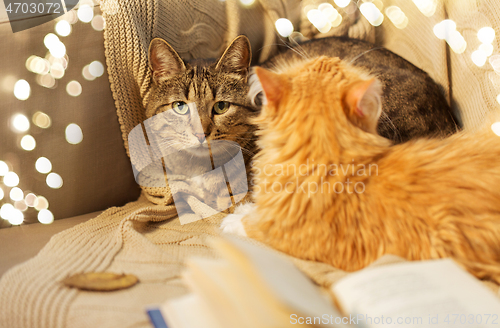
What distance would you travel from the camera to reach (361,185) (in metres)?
0.74

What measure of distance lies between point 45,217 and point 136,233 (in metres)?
0.35

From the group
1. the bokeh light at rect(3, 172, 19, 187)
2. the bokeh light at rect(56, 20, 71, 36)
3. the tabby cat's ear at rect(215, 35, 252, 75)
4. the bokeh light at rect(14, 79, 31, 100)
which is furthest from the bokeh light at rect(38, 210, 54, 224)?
the tabby cat's ear at rect(215, 35, 252, 75)

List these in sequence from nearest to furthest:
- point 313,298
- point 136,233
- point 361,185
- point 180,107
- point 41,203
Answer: point 313,298 → point 361,185 → point 136,233 → point 41,203 → point 180,107

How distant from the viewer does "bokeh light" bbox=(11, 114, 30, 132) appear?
3.05ft

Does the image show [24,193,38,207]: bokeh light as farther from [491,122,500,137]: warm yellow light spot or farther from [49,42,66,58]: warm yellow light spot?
[491,122,500,137]: warm yellow light spot

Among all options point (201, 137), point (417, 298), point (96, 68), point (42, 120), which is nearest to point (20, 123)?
point (42, 120)

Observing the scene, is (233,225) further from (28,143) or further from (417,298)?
(28,143)

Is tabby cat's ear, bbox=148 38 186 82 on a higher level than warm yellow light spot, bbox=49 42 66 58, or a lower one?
lower

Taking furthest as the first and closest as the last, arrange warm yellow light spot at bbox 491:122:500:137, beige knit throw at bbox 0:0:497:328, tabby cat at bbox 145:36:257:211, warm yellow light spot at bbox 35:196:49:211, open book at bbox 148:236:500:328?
tabby cat at bbox 145:36:257:211 → warm yellow light spot at bbox 35:196:49:211 → warm yellow light spot at bbox 491:122:500:137 → beige knit throw at bbox 0:0:497:328 → open book at bbox 148:236:500:328

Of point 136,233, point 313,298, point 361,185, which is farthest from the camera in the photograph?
point 136,233

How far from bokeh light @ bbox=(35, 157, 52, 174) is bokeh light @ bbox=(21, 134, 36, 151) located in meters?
0.04

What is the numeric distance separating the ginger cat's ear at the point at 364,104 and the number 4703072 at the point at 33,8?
0.99 meters

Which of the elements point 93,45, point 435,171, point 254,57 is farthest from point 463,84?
point 93,45

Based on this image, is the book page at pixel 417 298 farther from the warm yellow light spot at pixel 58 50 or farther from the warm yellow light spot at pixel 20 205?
the warm yellow light spot at pixel 58 50
